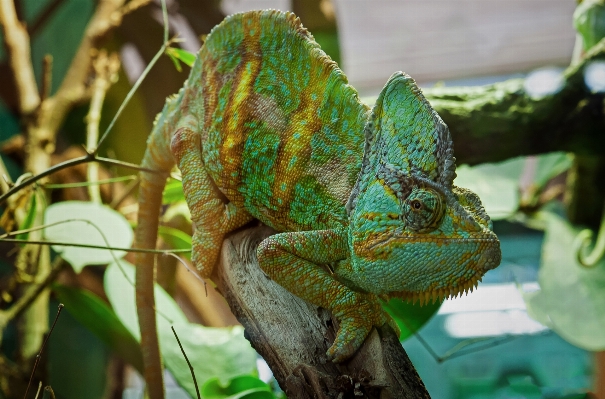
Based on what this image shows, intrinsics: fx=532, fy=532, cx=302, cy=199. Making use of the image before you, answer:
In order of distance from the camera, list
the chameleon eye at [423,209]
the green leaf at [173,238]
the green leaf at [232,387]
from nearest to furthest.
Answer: the chameleon eye at [423,209] → the green leaf at [232,387] → the green leaf at [173,238]

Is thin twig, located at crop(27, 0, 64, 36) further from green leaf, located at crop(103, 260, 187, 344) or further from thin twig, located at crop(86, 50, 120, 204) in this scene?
green leaf, located at crop(103, 260, 187, 344)

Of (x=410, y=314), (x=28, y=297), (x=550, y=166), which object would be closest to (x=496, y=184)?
(x=550, y=166)

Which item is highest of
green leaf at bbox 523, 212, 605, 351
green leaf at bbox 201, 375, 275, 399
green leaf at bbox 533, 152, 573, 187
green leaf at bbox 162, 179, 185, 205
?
green leaf at bbox 162, 179, 185, 205

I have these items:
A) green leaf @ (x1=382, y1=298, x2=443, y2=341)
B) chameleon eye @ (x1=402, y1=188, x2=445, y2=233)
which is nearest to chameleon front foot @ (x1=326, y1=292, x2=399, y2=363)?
chameleon eye @ (x1=402, y1=188, x2=445, y2=233)

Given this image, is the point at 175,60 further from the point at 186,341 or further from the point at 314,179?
the point at 186,341

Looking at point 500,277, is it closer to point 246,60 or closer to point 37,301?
point 246,60

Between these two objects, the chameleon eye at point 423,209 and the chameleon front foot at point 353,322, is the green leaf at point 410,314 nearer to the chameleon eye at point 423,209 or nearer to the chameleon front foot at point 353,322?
the chameleon front foot at point 353,322

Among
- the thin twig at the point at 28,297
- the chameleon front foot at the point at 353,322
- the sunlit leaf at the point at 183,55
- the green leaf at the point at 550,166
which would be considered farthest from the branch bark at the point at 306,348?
the green leaf at the point at 550,166

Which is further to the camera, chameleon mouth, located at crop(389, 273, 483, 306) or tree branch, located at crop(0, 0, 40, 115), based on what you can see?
tree branch, located at crop(0, 0, 40, 115)
